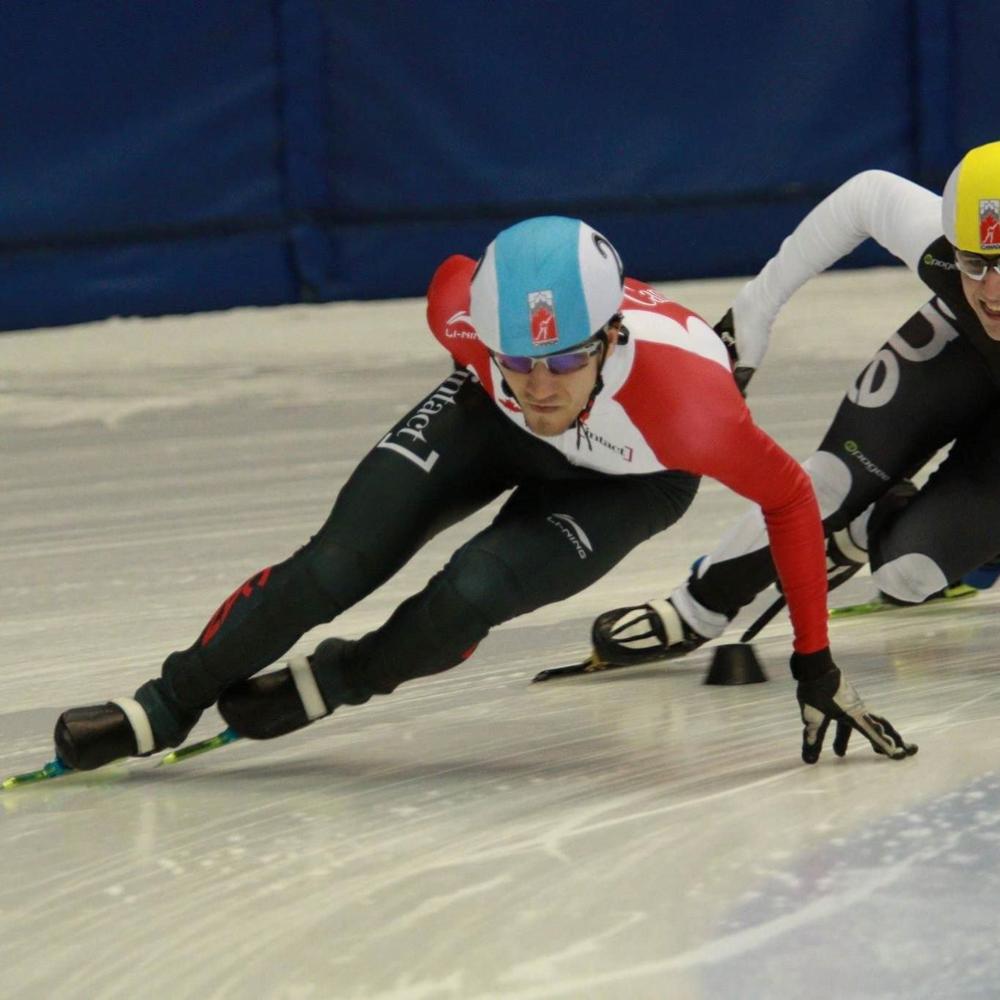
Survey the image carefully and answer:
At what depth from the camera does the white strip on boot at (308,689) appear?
3.18 metres

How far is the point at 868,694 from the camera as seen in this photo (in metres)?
3.63

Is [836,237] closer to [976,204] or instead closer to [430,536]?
[976,204]

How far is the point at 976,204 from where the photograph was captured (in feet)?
11.2

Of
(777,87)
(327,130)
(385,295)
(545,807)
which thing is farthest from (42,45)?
(545,807)

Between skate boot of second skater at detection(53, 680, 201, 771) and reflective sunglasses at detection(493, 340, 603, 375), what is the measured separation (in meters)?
0.76

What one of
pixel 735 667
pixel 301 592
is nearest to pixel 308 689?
pixel 301 592

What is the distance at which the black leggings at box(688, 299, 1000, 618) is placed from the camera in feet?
12.4

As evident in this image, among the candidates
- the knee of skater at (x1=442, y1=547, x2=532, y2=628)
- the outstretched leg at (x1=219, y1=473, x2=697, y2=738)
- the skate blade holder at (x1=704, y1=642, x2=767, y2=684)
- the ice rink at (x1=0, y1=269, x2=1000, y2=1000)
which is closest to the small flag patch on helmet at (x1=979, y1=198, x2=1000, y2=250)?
the ice rink at (x1=0, y1=269, x2=1000, y2=1000)

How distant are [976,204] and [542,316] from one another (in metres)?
0.92

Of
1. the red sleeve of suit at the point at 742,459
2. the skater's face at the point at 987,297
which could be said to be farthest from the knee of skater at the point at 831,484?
the red sleeve of suit at the point at 742,459

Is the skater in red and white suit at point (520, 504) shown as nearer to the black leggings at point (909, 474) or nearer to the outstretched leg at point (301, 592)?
the outstretched leg at point (301, 592)

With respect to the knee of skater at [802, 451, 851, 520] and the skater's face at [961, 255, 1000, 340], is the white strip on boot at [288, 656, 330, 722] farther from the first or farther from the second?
the skater's face at [961, 255, 1000, 340]

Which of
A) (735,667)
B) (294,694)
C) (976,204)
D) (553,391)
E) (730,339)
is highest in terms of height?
(976,204)

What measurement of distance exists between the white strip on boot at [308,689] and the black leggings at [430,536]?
0.04 meters
